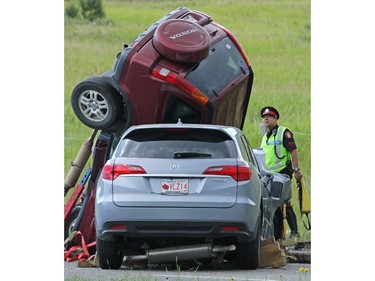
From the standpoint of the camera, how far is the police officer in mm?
12695

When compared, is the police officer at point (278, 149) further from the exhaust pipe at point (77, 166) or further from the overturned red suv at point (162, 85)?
the exhaust pipe at point (77, 166)

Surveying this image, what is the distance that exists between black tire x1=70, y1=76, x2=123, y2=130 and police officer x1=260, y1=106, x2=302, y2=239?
1.47 metres

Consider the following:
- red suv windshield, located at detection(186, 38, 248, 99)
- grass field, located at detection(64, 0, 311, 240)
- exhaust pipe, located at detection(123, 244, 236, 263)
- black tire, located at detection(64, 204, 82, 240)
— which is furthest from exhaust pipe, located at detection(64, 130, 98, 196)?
exhaust pipe, located at detection(123, 244, 236, 263)

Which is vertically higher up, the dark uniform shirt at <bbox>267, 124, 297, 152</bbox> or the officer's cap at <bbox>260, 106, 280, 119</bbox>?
the officer's cap at <bbox>260, 106, 280, 119</bbox>

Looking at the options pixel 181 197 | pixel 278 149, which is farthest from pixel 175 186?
pixel 278 149

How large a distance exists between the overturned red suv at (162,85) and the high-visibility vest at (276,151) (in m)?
0.59

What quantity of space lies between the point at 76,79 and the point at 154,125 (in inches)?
76.4

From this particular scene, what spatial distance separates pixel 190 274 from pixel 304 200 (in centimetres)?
217

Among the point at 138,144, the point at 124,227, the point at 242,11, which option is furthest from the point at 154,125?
the point at 242,11

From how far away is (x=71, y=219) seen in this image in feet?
42.0

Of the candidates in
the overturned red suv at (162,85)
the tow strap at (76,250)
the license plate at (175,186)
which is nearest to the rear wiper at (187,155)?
the license plate at (175,186)

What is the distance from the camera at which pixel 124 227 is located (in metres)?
10.7

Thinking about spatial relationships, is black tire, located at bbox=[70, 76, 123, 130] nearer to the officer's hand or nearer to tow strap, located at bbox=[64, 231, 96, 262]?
tow strap, located at bbox=[64, 231, 96, 262]

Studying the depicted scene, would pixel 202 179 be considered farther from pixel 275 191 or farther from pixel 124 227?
pixel 275 191
